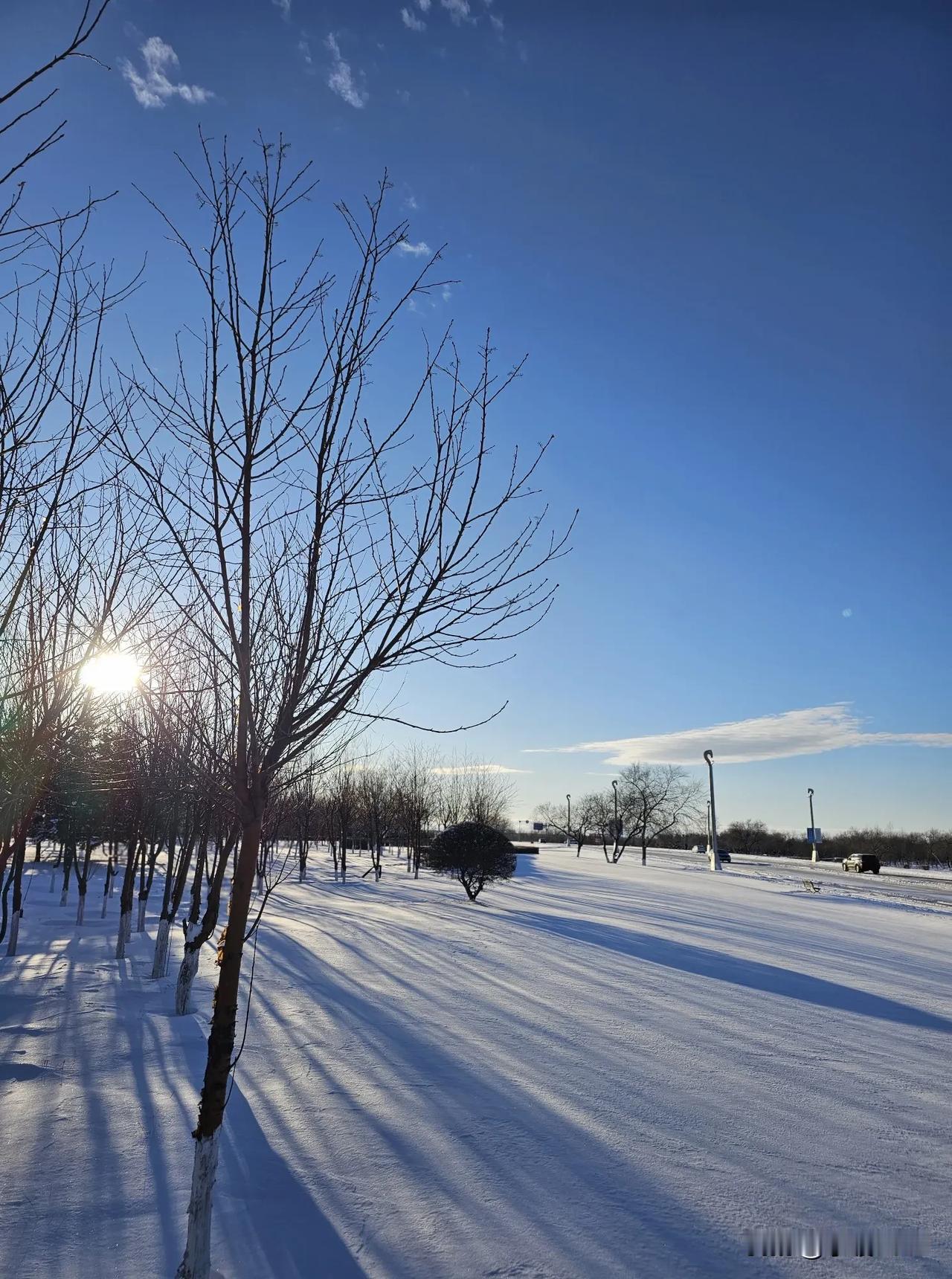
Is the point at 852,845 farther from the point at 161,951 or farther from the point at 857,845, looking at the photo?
the point at 161,951

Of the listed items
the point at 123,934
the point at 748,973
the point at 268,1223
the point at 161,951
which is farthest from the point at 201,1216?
the point at 123,934

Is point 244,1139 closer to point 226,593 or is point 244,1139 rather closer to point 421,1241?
point 421,1241

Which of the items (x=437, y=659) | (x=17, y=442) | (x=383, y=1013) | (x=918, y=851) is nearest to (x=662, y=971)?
(x=383, y=1013)

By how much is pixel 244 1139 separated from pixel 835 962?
10032 millimetres

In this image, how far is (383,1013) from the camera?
8.12 meters

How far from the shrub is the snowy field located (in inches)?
375

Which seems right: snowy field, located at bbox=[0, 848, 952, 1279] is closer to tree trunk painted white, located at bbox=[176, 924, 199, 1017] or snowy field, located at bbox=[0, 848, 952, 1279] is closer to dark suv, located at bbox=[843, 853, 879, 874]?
tree trunk painted white, located at bbox=[176, 924, 199, 1017]

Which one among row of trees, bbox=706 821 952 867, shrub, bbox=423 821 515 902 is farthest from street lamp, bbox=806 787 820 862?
shrub, bbox=423 821 515 902

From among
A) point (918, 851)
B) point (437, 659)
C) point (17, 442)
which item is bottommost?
point (918, 851)

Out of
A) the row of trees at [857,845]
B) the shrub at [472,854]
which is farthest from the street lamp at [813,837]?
the shrub at [472,854]

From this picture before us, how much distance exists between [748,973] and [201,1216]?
921 centimetres

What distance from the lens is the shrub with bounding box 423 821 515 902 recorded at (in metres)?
21.4

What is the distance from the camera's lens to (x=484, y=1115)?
5379mm

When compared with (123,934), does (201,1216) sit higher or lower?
higher
